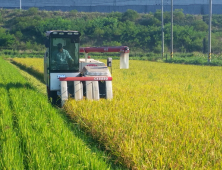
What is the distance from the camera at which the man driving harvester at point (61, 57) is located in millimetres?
9820

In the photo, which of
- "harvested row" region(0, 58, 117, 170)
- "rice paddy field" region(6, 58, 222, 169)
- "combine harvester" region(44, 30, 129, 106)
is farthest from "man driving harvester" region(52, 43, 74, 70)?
"harvested row" region(0, 58, 117, 170)

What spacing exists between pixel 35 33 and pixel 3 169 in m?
59.1

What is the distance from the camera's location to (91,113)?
7.13 m

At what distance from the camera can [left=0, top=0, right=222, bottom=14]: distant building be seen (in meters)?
70.4

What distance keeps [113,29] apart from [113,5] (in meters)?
15.5

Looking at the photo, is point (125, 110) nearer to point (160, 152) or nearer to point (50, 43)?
point (160, 152)

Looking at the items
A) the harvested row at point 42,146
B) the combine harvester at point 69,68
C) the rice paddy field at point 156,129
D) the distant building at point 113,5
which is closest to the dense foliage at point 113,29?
the distant building at point 113,5

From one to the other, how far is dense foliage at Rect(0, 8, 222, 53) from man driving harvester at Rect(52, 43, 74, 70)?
41.3 m

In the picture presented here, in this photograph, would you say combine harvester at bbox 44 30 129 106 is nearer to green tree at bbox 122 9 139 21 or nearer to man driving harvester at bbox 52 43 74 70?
man driving harvester at bbox 52 43 74 70

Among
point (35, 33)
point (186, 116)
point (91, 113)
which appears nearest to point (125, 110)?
point (91, 113)

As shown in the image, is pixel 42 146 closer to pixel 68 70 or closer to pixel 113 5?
pixel 68 70

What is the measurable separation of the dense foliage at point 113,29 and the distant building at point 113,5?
381 centimetres

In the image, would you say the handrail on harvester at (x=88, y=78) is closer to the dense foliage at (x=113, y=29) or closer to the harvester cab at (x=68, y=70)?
the harvester cab at (x=68, y=70)

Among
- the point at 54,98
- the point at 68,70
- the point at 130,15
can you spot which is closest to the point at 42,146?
the point at 54,98
